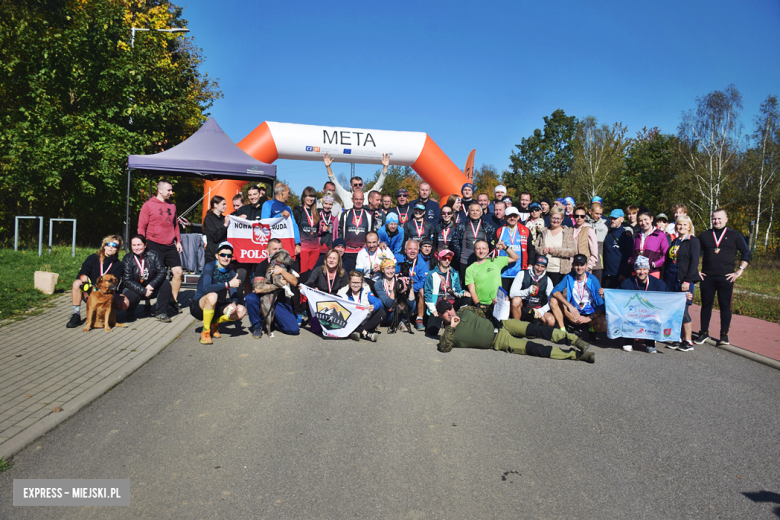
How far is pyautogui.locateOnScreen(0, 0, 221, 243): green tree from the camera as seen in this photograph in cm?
1509

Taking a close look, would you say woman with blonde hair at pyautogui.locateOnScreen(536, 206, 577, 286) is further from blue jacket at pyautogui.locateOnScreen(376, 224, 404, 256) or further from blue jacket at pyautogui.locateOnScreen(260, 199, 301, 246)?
blue jacket at pyautogui.locateOnScreen(260, 199, 301, 246)

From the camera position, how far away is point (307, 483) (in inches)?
129

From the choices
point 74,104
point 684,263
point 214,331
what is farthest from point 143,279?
point 74,104

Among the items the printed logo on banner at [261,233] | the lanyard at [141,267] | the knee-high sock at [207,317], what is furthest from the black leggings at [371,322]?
the lanyard at [141,267]

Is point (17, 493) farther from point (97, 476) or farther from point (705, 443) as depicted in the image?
point (705, 443)

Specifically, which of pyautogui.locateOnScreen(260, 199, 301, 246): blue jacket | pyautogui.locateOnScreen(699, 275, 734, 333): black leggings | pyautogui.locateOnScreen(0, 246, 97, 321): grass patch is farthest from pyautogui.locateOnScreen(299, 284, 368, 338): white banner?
pyautogui.locateOnScreen(699, 275, 734, 333): black leggings

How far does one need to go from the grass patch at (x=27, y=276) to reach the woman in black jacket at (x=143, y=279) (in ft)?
6.59

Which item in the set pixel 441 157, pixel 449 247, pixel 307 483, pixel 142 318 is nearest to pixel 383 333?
pixel 449 247

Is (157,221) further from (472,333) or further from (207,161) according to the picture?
(472,333)

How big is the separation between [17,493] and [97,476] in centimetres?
44

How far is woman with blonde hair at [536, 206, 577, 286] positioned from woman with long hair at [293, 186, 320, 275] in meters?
4.15

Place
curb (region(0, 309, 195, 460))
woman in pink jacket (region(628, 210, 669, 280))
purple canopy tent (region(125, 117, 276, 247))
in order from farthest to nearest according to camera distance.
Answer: purple canopy tent (region(125, 117, 276, 247)), woman in pink jacket (region(628, 210, 669, 280)), curb (region(0, 309, 195, 460))

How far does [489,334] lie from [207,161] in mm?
7430

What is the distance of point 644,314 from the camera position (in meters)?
7.31
